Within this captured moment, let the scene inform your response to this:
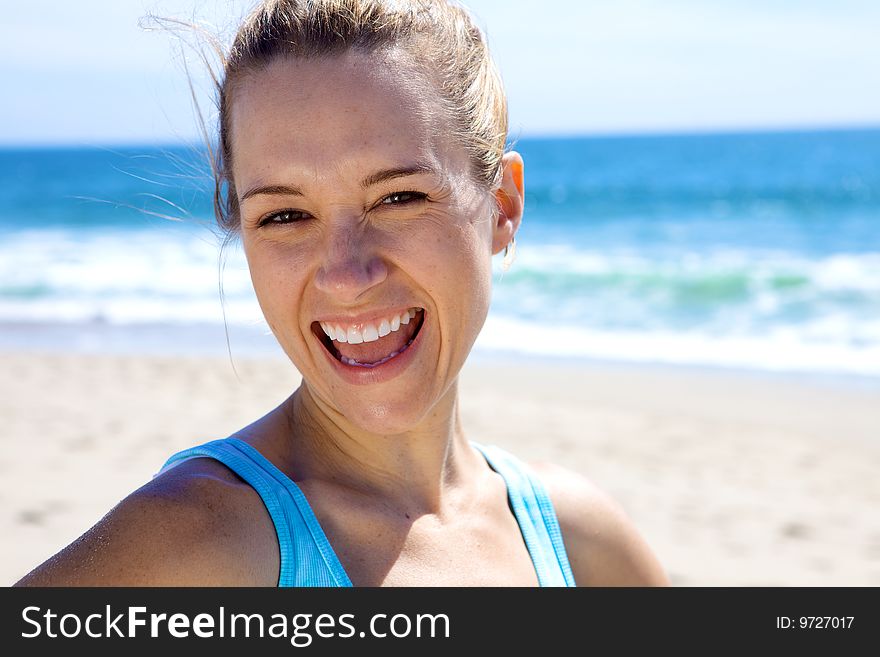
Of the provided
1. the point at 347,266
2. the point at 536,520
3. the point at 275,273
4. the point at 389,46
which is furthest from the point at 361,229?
the point at 536,520

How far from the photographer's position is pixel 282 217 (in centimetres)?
161

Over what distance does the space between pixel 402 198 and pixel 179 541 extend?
66cm

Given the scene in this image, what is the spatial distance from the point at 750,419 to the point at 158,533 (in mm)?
7501

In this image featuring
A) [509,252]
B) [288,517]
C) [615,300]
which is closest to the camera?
[288,517]

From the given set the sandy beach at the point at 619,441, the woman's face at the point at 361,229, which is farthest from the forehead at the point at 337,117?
the sandy beach at the point at 619,441

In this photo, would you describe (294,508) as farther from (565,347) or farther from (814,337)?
(814,337)

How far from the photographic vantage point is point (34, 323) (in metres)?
13.2

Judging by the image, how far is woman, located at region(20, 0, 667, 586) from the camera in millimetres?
1460

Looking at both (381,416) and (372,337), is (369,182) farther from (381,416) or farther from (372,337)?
(381,416)

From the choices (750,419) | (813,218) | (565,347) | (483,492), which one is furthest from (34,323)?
(813,218)

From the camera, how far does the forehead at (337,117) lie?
1.53 meters

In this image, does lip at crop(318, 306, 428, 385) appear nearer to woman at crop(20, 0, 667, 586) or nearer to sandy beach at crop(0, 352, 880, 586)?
woman at crop(20, 0, 667, 586)

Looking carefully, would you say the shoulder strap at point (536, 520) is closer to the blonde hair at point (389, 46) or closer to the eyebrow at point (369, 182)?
the blonde hair at point (389, 46)

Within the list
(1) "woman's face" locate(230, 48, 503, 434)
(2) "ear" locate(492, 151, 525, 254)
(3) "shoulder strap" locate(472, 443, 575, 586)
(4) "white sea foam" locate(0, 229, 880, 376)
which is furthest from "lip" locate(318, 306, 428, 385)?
(4) "white sea foam" locate(0, 229, 880, 376)
